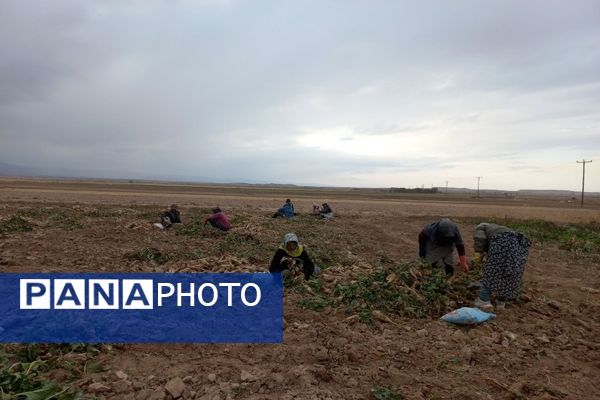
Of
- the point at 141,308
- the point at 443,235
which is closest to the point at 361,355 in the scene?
the point at 141,308

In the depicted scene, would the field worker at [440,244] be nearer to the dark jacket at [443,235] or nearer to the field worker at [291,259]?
the dark jacket at [443,235]

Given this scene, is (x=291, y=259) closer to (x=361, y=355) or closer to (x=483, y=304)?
(x=361, y=355)

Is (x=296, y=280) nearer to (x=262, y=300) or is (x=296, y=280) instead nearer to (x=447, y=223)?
(x=262, y=300)

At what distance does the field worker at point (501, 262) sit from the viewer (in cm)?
543

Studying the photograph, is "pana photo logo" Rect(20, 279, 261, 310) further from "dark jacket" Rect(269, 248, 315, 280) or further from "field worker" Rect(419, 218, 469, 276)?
"field worker" Rect(419, 218, 469, 276)

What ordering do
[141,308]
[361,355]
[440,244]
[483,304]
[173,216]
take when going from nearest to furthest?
[361,355]
[141,308]
[483,304]
[440,244]
[173,216]

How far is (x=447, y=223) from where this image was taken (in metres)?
6.46

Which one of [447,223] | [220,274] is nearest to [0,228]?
[220,274]

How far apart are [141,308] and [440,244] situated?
475 cm

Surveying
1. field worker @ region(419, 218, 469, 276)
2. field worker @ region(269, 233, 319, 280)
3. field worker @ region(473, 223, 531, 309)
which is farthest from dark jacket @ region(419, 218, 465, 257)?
field worker @ region(269, 233, 319, 280)

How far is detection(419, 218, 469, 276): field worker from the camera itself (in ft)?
21.2

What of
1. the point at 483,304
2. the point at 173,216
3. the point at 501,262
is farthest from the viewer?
the point at 173,216

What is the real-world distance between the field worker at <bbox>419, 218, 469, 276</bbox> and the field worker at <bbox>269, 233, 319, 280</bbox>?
6.60 ft

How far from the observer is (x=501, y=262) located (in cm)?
543
